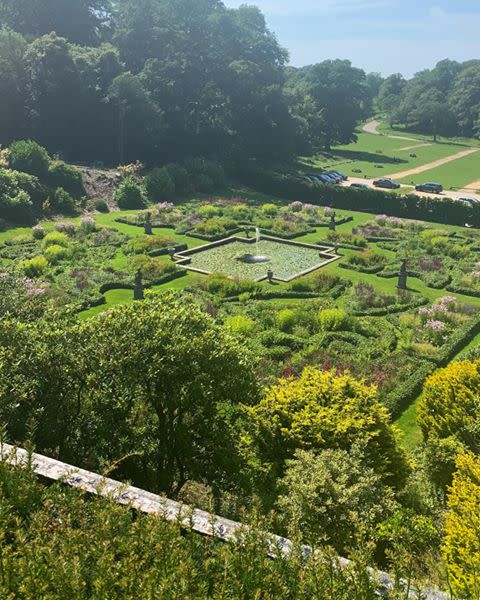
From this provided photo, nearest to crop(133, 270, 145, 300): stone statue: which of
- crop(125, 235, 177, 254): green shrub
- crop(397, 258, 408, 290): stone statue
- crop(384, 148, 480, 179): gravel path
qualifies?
crop(125, 235, 177, 254): green shrub

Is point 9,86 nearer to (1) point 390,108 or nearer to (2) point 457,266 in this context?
(2) point 457,266

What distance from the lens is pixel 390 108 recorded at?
383 feet

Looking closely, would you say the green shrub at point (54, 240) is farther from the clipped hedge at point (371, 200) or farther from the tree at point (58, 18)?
the tree at point (58, 18)

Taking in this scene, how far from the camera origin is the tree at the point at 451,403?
12969 millimetres

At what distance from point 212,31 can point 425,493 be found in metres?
56.2

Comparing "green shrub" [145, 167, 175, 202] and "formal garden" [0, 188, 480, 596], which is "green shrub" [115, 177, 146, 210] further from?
"formal garden" [0, 188, 480, 596]

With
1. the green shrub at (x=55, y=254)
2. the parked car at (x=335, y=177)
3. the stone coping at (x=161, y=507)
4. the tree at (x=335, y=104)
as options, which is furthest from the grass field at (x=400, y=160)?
the stone coping at (x=161, y=507)

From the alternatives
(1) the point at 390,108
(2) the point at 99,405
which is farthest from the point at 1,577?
(1) the point at 390,108

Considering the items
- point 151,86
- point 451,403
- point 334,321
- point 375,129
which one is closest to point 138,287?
point 334,321

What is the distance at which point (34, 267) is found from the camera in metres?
26.3

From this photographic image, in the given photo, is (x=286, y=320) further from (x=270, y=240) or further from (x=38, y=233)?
(x=38, y=233)

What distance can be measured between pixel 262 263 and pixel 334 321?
31.4 ft

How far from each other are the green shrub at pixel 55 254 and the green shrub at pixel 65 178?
15042 millimetres

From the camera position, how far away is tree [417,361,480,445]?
1297 centimetres
